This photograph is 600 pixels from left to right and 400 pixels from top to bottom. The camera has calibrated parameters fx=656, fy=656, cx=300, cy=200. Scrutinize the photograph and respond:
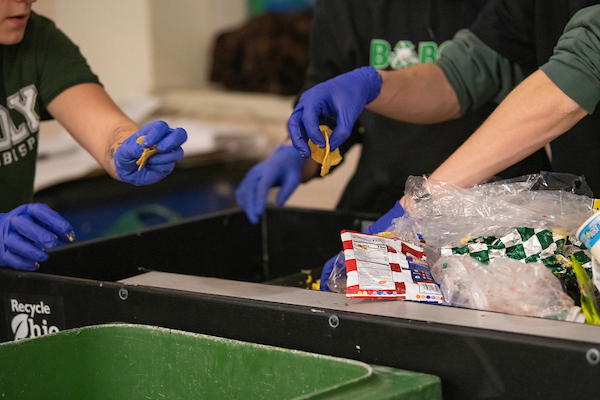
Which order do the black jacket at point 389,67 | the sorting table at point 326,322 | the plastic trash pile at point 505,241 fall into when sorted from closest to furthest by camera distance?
the sorting table at point 326,322
the plastic trash pile at point 505,241
the black jacket at point 389,67

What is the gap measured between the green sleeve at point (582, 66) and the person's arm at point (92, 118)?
730 millimetres

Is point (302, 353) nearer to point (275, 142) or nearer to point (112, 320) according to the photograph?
point (112, 320)

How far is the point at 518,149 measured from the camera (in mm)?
1016

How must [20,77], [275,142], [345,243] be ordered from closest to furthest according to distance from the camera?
[345,243] → [20,77] → [275,142]

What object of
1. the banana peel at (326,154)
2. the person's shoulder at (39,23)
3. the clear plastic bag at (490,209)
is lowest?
the clear plastic bag at (490,209)

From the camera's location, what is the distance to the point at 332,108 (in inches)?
42.8

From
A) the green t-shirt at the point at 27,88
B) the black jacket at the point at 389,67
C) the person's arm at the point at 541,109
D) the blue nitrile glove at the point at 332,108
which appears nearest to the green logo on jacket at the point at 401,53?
the black jacket at the point at 389,67

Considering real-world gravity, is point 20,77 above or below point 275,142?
above

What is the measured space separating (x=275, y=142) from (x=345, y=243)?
2.31 meters

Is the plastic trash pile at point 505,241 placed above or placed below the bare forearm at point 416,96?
below

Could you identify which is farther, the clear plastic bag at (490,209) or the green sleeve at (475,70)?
the green sleeve at (475,70)

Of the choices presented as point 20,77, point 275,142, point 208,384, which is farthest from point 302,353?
point 275,142

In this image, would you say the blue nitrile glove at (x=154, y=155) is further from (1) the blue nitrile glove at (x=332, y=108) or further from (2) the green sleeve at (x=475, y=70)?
(2) the green sleeve at (x=475, y=70)

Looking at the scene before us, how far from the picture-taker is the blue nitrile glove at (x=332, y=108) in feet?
3.29
